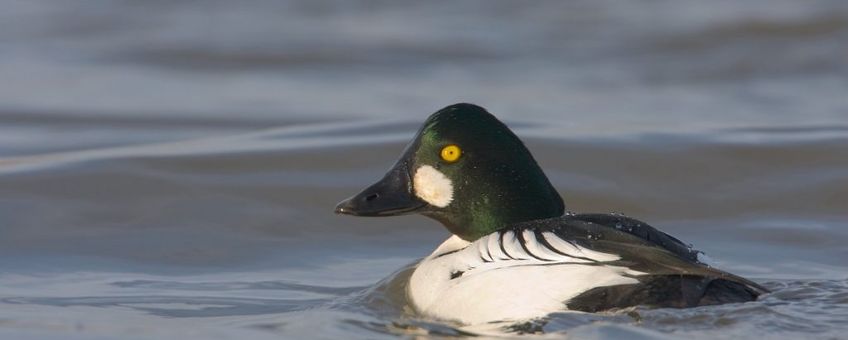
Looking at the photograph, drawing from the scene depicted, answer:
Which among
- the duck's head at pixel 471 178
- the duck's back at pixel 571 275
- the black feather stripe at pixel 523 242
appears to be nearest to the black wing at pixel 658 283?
the duck's back at pixel 571 275

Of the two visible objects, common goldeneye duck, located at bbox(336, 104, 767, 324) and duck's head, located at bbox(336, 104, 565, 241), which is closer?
common goldeneye duck, located at bbox(336, 104, 767, 324)

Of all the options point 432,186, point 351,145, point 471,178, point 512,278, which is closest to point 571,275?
point 512,278

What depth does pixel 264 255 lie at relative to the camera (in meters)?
7.95

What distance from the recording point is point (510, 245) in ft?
20.4

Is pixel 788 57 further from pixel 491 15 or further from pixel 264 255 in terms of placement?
pixel 264 255

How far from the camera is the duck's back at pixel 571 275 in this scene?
5.77 metres

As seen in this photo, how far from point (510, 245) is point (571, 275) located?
1.25ft

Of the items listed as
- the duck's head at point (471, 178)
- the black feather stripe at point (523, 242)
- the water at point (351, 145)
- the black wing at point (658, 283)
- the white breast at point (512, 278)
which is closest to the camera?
the black wing at point (658, 283)

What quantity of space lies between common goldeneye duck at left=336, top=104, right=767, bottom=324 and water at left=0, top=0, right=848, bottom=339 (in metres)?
0.10

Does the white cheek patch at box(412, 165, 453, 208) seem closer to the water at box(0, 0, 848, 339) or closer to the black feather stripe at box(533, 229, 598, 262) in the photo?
the water at box(0, 0, 848, 339)

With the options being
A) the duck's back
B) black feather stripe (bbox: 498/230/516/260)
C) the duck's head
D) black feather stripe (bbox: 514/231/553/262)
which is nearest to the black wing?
the duck's back

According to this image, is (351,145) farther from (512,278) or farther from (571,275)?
(571,275)

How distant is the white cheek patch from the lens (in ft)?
22.0

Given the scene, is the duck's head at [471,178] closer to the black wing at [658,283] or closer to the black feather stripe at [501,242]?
the black feather stripe at [501,242]
